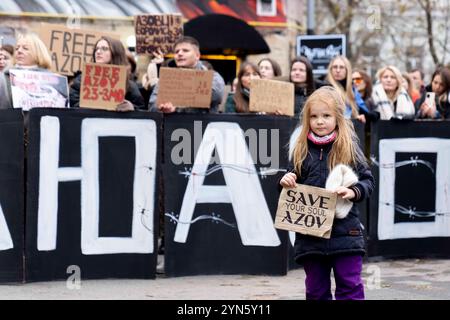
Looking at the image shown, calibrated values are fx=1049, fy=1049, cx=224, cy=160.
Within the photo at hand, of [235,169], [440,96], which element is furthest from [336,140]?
[440,96]

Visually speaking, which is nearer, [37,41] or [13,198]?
[13,198]

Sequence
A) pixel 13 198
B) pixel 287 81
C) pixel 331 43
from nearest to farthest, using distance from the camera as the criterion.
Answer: pixel 13 198, pixel 287 81, pixel 331 43

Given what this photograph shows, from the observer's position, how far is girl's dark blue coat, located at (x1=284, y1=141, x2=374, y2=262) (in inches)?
237

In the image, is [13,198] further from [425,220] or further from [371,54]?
[371,54]

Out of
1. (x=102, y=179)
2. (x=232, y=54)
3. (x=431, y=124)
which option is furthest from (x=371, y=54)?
(x=102, y=179)

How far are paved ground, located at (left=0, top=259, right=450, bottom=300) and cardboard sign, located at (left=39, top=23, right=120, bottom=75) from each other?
2609mm

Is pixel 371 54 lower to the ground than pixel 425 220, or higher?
higher

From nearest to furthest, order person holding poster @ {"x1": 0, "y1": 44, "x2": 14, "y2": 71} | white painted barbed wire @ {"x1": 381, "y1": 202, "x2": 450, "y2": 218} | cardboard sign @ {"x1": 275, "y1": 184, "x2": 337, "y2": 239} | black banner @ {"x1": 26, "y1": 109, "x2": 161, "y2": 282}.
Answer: cardboard sign @ {"x1": 275, "y1": 184, "x2": 337, "y2": 239} → black banner @ {"x1": 26, "y1": 109, "x2": 161, "y2": 282} → person holding poster @ {"x1": 0, "y1": 44, "x2": 14, "y2": 71} → white painted barbed wire @ {"x1": 381, "y1": 202, "x2": 450, "y2": 218}

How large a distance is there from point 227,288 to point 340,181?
2486 millimetres

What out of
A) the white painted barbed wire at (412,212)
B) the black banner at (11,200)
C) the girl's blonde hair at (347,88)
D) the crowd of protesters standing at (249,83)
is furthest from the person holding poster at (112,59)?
the white painted barbed wire at (412,212)

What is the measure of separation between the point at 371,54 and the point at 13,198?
3014 centimetres

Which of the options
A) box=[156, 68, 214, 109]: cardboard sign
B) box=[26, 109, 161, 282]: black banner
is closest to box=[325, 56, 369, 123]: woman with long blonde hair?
box=[156, 68, 214, 109]: cardboard sign

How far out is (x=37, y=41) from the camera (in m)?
8.79

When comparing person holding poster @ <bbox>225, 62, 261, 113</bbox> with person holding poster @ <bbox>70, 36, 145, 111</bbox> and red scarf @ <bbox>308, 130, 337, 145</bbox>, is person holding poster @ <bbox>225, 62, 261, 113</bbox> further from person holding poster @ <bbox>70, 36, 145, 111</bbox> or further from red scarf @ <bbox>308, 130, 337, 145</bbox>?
red scarf @ <bbox>308, 130, 337, 145</bbox>
